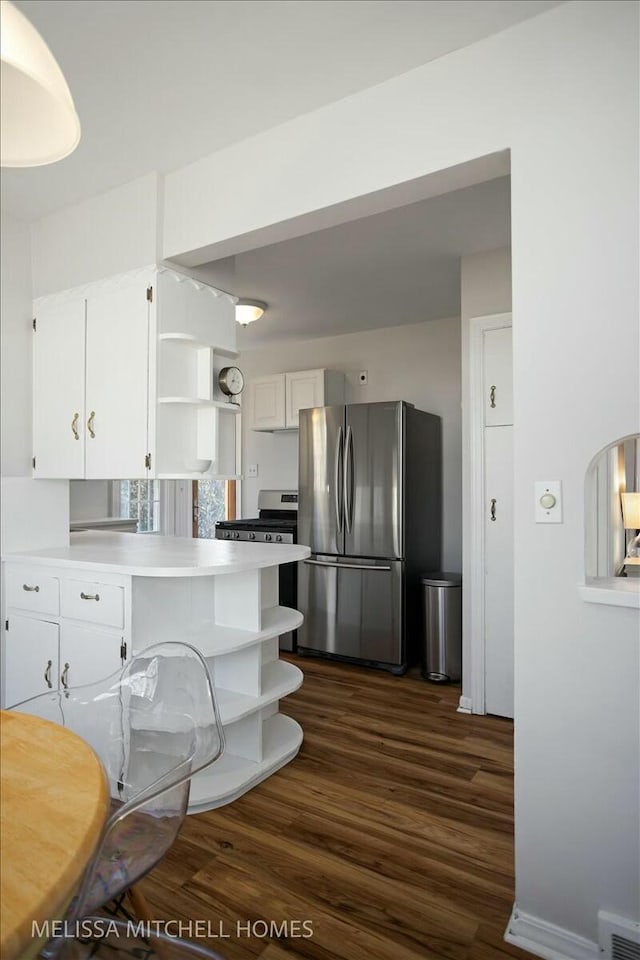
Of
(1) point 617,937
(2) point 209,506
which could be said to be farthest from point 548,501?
(2) point 209,506

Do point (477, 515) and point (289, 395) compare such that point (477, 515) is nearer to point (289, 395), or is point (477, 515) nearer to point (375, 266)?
point (375, 266)

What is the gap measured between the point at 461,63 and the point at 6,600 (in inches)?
113

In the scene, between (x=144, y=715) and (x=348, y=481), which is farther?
(x=348, y=481)

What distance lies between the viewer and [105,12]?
64.4 inches

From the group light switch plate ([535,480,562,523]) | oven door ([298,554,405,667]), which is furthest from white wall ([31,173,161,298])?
oven door ([298,554,405,667])

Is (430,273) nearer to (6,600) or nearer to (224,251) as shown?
(224,251)

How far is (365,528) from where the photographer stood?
4.01m

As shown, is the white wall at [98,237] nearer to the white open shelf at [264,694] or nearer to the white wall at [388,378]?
the white open shelf at [264,694]

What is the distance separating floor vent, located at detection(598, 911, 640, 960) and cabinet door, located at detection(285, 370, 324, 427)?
380 centimetres

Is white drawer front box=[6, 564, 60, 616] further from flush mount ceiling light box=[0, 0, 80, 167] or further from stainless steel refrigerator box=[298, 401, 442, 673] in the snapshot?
stainless steel refrigerator box=[298, 401, 442, 673]

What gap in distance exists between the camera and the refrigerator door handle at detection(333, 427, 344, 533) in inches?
162

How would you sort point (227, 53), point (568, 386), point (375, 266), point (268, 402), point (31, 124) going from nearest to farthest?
point (31, 124) → point (568, 386) → point (227, 53) → point (375, 266) → point (268, 402)

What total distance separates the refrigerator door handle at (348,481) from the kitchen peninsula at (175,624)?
1381 millimetres

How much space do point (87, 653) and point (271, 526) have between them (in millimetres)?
2350
